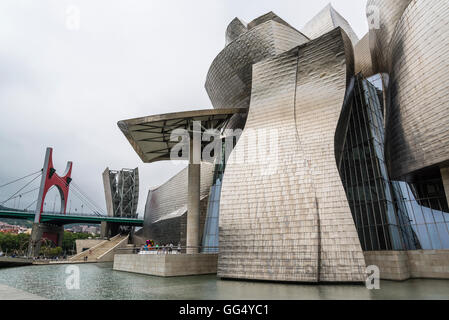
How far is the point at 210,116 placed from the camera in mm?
20281

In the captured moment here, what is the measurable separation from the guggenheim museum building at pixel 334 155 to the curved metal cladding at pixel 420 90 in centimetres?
6

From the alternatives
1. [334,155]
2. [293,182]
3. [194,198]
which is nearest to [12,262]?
[194,198]

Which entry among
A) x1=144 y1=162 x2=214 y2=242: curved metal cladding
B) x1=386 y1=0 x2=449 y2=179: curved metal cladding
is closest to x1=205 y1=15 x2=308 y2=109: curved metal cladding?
x1=144 y1=162 x2=214 y2=242: curved metal cladding

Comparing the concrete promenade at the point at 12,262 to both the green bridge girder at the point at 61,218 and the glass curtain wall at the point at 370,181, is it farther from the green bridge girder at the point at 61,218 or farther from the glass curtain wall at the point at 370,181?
the glass curtain wall at the point at 370,181

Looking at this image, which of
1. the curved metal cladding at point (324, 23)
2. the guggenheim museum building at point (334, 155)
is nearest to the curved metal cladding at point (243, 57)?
the guggenheim museum building at point (334, 155)

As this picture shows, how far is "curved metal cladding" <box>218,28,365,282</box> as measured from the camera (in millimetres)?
12320

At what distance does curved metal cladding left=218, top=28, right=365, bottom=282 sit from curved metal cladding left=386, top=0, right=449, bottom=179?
10.3ft

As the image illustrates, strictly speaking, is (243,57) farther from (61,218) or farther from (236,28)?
(61,218)

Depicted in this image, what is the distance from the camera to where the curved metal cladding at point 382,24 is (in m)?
19.5

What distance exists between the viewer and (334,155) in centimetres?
1459

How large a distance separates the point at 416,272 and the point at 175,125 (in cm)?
1691

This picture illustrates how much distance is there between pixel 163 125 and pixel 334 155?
1181 centimetres
